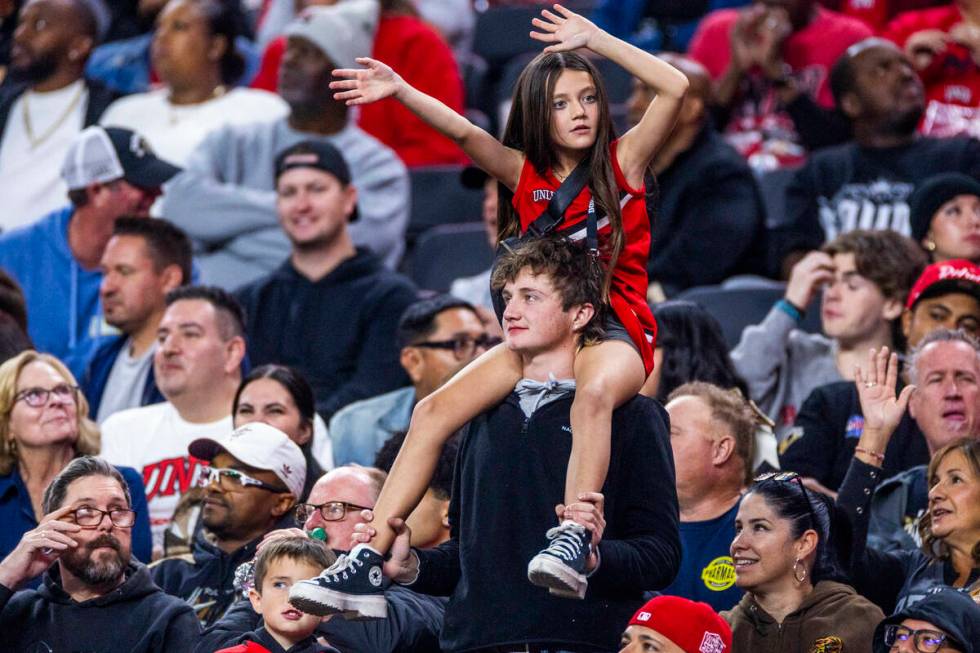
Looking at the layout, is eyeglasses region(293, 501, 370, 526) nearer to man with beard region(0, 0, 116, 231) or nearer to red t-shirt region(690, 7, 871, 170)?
red t-shirt region(690, 7, 871, 170)

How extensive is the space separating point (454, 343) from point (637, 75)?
8.26ft

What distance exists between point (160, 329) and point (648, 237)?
2.81m

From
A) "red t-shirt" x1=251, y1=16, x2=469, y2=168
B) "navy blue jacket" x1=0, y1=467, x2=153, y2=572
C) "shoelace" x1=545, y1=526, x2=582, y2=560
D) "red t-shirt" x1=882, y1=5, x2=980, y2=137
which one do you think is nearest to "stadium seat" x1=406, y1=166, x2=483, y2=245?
"red t-shirt" x1=251, y1=16, x2=469, y2=168

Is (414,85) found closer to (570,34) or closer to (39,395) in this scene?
(39,395)

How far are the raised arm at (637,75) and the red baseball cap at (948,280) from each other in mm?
2140

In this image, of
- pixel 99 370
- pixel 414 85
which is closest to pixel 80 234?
pixel 99 370

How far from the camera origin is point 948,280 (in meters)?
6.29

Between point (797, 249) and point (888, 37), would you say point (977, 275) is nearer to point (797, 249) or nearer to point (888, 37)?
point (797, 249)

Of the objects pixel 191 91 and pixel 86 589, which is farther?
pixel 191 91

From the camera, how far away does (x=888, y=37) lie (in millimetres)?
9234

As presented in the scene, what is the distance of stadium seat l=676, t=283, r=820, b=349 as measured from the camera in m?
7.33

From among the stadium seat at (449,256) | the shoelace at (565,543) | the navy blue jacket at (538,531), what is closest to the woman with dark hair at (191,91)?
the stadium seat at (449,256)

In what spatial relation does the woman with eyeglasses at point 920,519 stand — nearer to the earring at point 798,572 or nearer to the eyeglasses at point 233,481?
the earring at point 798,572

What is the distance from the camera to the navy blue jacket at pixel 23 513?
5859 millimetres
